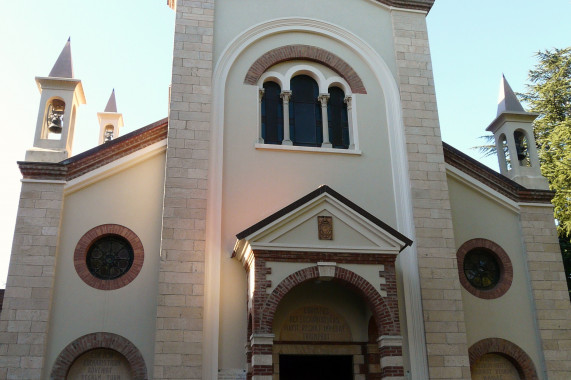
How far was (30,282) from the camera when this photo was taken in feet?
43.2

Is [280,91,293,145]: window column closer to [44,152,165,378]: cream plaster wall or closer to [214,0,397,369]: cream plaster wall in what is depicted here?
[214,0,397,369]: cream plaster wall

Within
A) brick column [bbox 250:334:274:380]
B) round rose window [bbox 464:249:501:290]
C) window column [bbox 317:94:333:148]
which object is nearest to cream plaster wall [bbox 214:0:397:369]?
window column [bbox 317:94:333:148]

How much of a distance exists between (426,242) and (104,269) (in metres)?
7.62

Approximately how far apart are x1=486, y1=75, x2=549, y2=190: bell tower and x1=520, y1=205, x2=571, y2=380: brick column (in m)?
1.01

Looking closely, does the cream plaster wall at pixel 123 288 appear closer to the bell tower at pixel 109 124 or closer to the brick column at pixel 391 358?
the brick column at pixel 391 358

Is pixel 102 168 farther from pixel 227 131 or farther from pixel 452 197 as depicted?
pixel 452 197

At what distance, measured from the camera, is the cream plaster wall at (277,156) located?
14.0 meters

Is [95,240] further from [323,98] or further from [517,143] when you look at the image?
[517,143]

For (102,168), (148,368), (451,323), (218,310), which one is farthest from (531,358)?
(102,168)

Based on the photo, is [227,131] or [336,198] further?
[227,131]

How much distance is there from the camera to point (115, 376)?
1315cm

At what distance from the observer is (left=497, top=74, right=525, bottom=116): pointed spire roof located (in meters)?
17.8

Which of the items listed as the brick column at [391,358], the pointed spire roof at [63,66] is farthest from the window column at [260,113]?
the brick column at [391,358]

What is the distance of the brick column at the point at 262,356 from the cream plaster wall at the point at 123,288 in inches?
97.5
